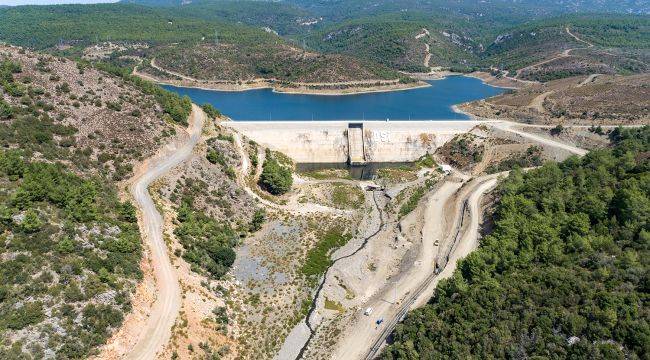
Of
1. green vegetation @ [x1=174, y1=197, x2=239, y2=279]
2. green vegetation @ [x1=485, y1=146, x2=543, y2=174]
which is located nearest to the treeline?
green vegetation @ [x1=174, y1=197, x2=239, y2=279]

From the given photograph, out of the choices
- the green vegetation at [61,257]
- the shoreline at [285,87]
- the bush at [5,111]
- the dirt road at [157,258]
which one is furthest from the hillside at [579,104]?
the bush at [5,111]

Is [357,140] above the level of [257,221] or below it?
above

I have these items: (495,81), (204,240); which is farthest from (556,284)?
(495,81)

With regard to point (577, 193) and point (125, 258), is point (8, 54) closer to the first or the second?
point (125, 258)

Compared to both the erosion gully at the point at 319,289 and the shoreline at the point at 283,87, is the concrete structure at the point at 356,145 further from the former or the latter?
the shoreline at the point at 283,87

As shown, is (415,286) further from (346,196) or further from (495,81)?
(495,81)

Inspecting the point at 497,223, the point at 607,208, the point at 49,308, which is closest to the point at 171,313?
the point at 49,308
